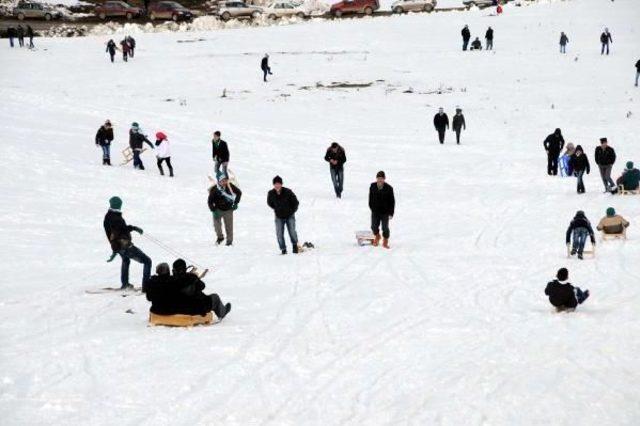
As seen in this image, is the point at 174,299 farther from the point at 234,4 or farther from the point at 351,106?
the point at 234,4

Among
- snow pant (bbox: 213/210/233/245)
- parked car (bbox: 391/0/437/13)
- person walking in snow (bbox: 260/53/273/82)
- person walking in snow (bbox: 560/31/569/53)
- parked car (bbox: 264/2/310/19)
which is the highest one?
parked car (bbox: 391/0/437/13)

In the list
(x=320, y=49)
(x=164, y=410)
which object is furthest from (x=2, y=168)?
(x=320, y=49)

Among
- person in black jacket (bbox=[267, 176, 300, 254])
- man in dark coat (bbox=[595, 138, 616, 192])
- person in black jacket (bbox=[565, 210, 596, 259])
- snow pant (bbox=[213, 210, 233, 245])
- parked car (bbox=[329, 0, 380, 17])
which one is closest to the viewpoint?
person in black jacket (bbox=[565, 210, 596, 259])

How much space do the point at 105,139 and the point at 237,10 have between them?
35.8m

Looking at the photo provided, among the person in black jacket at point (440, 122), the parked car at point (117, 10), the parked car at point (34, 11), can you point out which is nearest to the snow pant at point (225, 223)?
the person in black jacket at point (440, 122)

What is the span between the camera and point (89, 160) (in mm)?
24828

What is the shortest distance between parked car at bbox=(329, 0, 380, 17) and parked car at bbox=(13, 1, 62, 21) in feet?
58.5

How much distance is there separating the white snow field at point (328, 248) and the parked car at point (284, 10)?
14.8m

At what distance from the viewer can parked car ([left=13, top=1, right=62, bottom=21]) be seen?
56.5m

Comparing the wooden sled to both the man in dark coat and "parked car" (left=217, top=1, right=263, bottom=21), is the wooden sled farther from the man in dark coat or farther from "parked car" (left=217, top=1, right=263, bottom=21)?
"parked car" (left=217, top=1, right=263, bottom=21)

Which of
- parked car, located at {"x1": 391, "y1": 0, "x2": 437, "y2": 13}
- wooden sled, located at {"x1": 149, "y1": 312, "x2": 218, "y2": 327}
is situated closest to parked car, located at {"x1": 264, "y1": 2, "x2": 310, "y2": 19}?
parked car, located at {"x1": 391, "y1": 0, "x2": 437, "y2": 13}

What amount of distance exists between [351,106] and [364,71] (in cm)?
577

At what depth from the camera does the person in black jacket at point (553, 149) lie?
24.2m

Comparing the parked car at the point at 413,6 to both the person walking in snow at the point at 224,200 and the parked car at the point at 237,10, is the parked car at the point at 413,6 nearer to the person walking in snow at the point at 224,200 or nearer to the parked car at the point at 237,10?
the parked car at the point at 237,10
